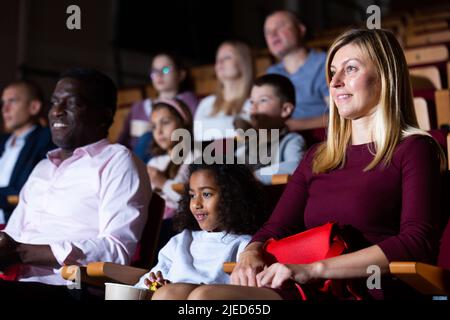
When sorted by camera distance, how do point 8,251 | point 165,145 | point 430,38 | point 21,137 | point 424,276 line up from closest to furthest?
1. point 424,276
2. point 8,251
3. point 165,145
4. point 21,137
5. point 430,38

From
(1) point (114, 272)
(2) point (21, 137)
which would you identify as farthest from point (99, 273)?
(2) point (21, 137)

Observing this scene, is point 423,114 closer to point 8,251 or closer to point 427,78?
point 427,78

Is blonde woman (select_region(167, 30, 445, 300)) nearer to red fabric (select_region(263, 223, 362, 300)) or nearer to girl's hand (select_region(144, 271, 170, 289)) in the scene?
red fabric (select_region(263, 223, 362, 300))

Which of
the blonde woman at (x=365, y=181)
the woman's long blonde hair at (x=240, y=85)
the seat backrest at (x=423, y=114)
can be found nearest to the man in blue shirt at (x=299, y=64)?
the woman's long blonde hair at (x=240, y=85)

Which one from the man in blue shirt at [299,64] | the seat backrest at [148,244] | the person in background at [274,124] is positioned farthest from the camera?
the man in blue shirt at [299,64]

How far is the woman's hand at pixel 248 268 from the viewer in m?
0.77

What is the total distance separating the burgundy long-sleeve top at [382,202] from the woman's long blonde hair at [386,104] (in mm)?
12

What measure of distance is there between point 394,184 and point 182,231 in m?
0.40

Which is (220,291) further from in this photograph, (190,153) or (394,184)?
(190,153)

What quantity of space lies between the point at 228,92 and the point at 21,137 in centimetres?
58

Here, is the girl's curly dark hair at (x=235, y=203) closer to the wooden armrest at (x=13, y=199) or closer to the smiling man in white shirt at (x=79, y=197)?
the smiling man in white shirt at (x=79, y=197)

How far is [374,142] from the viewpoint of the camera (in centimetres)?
87

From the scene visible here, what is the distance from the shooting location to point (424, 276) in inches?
27.2
